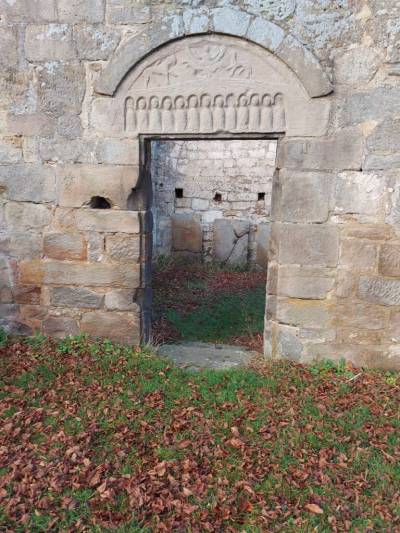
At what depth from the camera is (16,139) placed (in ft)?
13.3

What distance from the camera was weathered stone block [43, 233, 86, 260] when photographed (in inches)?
162

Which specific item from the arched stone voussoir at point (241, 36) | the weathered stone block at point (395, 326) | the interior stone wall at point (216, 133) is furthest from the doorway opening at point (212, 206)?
the arched stone voussoir at point (241, 36)

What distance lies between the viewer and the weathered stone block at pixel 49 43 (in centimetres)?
381

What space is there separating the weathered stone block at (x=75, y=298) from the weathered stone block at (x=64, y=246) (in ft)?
1.04

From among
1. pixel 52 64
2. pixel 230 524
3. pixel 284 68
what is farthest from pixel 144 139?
pixel 230 524

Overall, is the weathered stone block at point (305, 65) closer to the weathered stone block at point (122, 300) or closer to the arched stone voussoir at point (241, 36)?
the arched stone voussoir at point (241, 36)

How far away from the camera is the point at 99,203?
420 cm

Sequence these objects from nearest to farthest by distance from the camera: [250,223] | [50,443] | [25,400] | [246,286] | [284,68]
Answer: [50,443], [25,400], [284,68], [246,286], [250,223]

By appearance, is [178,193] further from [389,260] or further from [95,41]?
[389,260]

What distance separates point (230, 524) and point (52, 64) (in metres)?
3.79

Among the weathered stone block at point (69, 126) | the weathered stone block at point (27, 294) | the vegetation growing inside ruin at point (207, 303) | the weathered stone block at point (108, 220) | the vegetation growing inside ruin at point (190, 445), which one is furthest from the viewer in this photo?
the vegetation growing inside ruin at point (207, 303)

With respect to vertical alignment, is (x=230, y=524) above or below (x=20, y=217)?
below

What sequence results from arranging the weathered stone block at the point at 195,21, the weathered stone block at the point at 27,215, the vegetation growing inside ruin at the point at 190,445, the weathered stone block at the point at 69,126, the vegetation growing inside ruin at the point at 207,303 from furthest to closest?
the vegetation growing inside ruin at the point at 207,303 → the weathered stone block at the point at 27,215 → the weathered stone block at the point at 69,126 → the weathered stone block at the point at 195,21 → the vegetation growing inside ruin at the point at 190,445

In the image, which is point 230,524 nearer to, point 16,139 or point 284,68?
point 284,68
